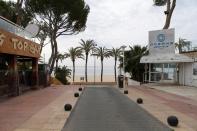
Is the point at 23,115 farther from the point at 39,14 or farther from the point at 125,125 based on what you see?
the point at 39,14

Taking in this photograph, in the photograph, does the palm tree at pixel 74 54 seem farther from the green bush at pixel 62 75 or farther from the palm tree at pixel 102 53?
the green bush at pixel 62 75

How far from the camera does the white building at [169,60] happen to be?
144 ft

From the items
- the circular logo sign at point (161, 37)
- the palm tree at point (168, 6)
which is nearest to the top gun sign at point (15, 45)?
the circular logo sign at point (161, 37)

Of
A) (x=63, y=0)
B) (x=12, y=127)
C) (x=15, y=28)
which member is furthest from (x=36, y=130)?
(x=63, y=0)

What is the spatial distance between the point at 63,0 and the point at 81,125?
38476 millimetres

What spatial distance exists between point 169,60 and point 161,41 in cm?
341

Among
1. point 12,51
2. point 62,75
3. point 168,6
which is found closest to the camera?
point 12,51

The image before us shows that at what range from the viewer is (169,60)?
45.0 metres

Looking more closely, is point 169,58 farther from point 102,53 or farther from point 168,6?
point 102,53

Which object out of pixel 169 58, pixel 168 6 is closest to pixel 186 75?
pixel 169 58

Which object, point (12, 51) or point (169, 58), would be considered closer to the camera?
point (12, 51)

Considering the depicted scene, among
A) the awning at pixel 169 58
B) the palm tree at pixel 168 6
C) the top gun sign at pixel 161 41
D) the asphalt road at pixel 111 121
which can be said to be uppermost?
the palm tree at pixel 168 6

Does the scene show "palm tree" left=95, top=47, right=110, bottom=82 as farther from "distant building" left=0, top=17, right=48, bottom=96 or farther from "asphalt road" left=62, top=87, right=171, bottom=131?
"asphalt road" left=62, top=87, right=171, bottom=131

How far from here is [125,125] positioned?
1404 cm
